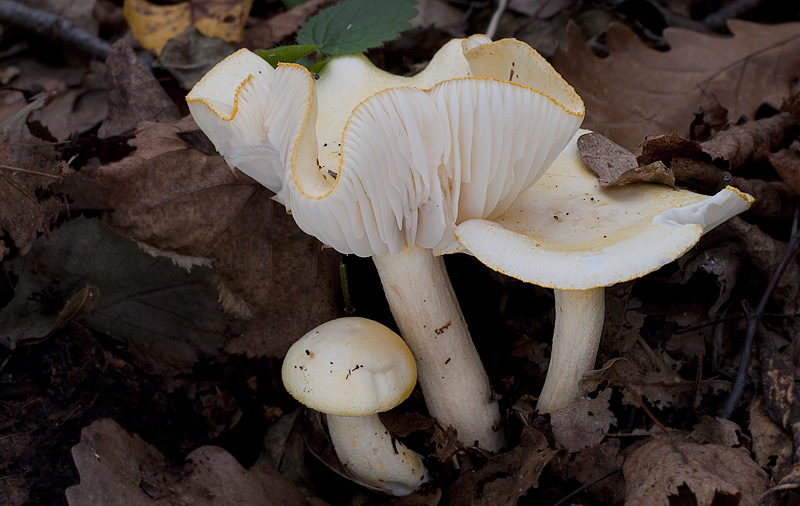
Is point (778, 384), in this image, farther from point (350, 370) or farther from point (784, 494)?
point (350, 370)

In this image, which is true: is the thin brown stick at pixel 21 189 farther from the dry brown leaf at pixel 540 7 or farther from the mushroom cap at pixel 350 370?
the dry brown leaf at pixel 540 7

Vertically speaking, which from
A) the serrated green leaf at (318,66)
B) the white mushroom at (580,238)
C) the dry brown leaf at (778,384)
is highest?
the serrated green leaf at (318,66)

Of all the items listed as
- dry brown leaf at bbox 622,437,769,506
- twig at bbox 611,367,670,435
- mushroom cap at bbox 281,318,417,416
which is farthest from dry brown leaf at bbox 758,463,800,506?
mushroom cap at bbox 281,318,417,416

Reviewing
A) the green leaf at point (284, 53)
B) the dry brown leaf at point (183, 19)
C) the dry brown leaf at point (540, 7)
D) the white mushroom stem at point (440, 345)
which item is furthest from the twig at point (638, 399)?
the dry brown leaf at point (183, 19)

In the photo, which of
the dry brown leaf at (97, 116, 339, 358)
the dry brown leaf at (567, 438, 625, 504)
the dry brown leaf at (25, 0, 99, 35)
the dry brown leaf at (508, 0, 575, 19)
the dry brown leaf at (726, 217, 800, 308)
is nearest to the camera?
the dry brown leaf at (567, 438, 625, 504)

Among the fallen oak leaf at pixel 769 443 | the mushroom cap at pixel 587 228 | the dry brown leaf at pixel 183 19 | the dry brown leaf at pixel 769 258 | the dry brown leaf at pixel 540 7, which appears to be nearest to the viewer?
the mushroom cap at pixel 587 228

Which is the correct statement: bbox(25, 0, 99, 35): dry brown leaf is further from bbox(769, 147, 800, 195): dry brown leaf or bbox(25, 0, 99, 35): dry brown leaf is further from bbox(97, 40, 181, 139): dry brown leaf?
bbox(769, 147, 800, 195): dry brown leaf

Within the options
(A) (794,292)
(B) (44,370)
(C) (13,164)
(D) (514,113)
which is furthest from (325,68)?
(A) (794,292)
